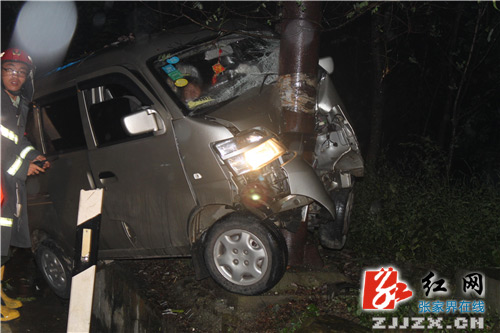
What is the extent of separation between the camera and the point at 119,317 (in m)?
3.71

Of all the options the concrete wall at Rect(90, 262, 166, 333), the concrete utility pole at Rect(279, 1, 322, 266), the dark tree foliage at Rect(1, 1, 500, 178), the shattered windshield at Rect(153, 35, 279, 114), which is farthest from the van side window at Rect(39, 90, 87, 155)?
the dark tree foliage at Rect(1, 1, 500, 178)

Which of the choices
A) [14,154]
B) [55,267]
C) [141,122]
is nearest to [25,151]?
[14,154]

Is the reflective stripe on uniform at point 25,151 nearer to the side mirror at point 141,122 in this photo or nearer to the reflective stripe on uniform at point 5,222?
the reflective stripe on uniform at point 5,222

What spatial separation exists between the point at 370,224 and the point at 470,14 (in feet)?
21.7

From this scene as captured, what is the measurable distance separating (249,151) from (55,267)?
281 cm

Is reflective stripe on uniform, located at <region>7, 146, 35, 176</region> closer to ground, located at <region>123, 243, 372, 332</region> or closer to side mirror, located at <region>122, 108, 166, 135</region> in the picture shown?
side mirror, located at <region>122, 108, 166, 135</region>

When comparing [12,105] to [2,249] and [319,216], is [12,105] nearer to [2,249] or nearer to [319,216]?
[2,249]

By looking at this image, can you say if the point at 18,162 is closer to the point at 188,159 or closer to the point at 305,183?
the point at 188,159

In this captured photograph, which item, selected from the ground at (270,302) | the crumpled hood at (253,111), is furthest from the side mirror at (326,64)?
the ground at (270,302)

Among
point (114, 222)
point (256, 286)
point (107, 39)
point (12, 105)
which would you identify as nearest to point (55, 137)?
point (12, 105)

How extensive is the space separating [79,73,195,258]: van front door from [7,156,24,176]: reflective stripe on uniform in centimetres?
62

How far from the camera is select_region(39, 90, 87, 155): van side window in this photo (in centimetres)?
469

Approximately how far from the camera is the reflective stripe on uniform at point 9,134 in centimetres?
405

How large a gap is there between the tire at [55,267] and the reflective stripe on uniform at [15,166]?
118 centimetres
